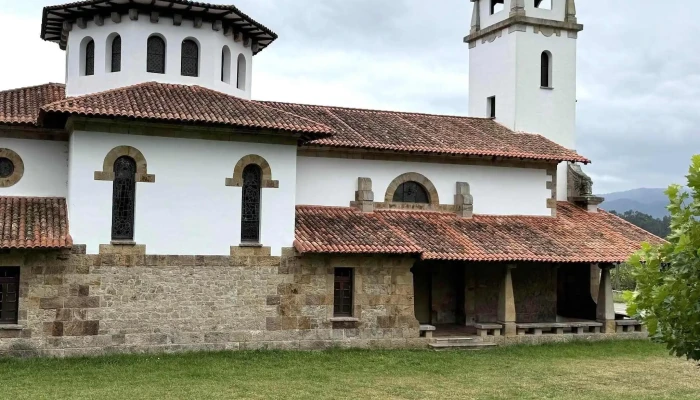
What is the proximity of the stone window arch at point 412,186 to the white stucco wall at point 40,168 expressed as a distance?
29.3 ft

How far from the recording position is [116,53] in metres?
19.2

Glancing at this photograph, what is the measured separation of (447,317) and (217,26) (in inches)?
442

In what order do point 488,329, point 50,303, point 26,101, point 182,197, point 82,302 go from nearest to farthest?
point 50,303 → point 82,302 → point 182,197 → point 26,101 → point 488,329

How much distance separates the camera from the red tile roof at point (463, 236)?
62.6 feet

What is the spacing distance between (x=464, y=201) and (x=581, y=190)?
5667mm

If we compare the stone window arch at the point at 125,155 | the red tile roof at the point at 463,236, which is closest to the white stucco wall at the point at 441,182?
the red tile roof at the point at 463,236

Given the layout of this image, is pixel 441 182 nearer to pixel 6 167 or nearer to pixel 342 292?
pixel 342 292

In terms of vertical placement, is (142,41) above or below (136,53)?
above

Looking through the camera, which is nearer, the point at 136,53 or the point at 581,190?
the point at 136,53

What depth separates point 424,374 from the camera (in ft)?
54.7

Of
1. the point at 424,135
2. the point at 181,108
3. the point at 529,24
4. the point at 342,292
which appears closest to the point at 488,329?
the point at 342,292

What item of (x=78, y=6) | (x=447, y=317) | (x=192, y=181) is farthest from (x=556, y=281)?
(x=78, y=6)

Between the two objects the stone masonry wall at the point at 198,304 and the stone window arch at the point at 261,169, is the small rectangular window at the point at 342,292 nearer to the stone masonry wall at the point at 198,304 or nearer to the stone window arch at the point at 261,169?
the stone masonry wall at the point at 198,304

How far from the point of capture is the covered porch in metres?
21.8
